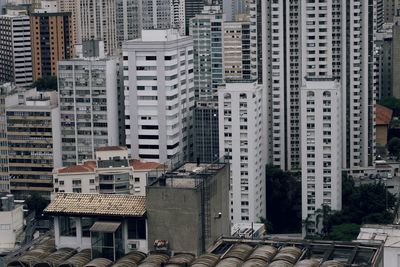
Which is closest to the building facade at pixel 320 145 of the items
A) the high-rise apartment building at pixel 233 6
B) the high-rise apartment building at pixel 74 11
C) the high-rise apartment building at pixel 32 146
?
the high-rise apartment building at pixel 32 146

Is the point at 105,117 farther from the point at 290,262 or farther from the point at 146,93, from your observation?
the point at 290,262

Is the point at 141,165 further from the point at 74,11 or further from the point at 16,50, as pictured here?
the point at 74,11

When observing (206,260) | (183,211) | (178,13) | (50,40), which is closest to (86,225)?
(183,211)

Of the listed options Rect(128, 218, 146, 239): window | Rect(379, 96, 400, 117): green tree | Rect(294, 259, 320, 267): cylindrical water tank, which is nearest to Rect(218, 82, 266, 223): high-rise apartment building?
Rect(128, 218, 146, 239): window

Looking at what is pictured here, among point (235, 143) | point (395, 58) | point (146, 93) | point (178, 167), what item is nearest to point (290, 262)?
point (178, 167)

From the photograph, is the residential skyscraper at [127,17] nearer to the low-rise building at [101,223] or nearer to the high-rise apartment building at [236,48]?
the high-rise apartment building at [236,48]
